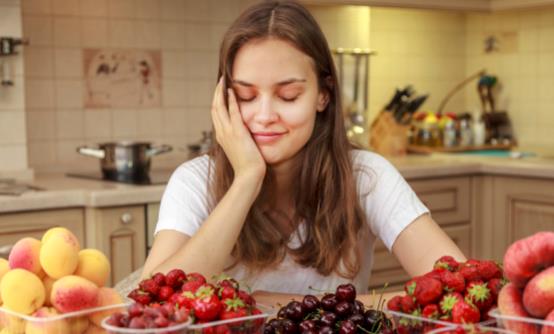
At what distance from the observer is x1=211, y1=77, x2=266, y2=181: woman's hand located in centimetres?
166

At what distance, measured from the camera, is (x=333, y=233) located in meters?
1.75

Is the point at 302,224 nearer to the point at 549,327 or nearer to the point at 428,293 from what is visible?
the point at 428,293

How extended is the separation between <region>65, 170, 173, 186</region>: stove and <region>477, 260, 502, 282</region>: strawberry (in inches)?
81.2

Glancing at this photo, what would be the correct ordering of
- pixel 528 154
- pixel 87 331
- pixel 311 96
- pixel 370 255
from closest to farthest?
pixel 87 331 < pixel 311 96 < pixel 370 255 < pixel 528 154

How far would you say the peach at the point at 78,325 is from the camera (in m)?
0.93

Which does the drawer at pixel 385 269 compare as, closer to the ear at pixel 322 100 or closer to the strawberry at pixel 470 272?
the ear at pixel 322 100

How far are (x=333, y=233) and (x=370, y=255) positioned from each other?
0.16 m

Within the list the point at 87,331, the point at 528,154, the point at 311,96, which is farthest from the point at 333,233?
the point at 528,154

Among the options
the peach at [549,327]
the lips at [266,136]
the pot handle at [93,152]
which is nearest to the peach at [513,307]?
the peach at [549,327]

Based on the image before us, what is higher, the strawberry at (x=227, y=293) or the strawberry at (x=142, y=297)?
the strawberry at (x=227, y=293)

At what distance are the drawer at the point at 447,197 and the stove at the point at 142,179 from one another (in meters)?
1.05

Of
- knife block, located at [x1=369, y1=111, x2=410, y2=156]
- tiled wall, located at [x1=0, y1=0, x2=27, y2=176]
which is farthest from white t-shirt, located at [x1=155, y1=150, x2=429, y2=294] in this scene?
knife block, located at [x1=369, y1=111, x2=410, y2=156]

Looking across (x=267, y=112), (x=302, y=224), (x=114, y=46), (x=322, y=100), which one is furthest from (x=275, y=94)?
(x=114, y=46)

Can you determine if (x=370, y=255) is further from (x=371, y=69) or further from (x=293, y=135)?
(x=371, y=69)
